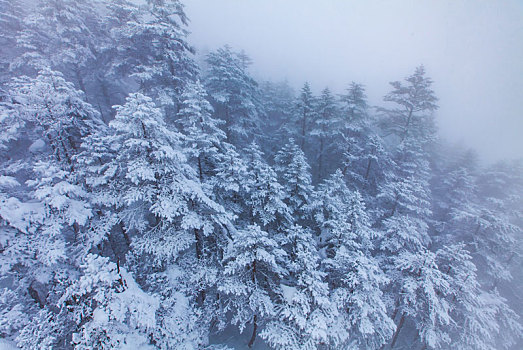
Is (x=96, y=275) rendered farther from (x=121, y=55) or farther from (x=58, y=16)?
(x=58, y=16)

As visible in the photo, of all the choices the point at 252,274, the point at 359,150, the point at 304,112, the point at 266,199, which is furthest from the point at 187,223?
the point at 304,112

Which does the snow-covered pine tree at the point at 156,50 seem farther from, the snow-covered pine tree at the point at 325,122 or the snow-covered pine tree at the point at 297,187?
the snow-covered pine tree at the point at 325,122

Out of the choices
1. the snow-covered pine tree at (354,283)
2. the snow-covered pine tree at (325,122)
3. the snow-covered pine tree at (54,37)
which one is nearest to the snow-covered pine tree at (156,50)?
the snow-covered pine tree at (54,37)

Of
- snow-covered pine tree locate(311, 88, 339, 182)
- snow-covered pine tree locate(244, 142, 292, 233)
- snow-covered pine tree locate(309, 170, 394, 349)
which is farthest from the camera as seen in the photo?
snow-covered pine tree locate(311, 88, 339, 182)

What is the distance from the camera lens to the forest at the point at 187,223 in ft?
25.7

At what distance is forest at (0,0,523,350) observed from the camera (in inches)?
308

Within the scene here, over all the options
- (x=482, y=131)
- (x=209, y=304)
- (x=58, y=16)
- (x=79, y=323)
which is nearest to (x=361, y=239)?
(x=209, y=304)

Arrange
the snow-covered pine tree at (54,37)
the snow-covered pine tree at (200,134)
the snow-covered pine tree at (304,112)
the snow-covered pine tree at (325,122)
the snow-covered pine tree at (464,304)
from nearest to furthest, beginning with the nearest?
the snow-covered pine tree at (200,134)
the snow-covered pine tree at (464,304)
the snow-covered pine tree at (54,37)
the snow-covered pine tree at (325,122)
the snow-covered pine tree at (304,112)

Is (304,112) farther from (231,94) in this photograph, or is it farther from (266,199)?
(266,199)

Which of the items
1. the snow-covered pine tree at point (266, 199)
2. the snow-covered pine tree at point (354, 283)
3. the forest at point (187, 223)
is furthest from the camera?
the snow-covered pine tree at point (266, 199)

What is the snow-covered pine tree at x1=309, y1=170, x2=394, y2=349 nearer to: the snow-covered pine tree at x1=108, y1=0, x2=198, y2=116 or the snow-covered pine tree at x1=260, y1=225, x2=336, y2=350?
the snow-covered pine tree at x1=260, y1=225, x2=336, y2=350

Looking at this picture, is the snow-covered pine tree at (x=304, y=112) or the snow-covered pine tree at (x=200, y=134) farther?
the snow-covered pine tree at (x=304, y=112)

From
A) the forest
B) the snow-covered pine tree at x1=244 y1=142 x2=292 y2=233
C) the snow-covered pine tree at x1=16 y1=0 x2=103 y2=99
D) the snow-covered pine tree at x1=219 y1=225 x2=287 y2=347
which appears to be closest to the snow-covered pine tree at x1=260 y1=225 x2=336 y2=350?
the forest

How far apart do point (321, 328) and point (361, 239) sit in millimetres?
5528
